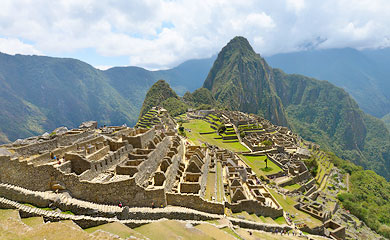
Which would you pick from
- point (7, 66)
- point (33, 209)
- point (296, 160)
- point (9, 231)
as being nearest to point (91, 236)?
point (9, 231)

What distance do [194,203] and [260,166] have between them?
32505 mm

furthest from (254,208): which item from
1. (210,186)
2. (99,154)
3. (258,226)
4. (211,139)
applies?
(211,139)

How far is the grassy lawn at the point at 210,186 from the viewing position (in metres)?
23.4

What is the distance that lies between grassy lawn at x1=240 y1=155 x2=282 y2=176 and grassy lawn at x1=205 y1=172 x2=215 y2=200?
18.5 meters

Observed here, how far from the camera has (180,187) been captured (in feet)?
73.5

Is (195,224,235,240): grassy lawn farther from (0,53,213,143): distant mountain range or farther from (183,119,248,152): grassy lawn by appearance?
(0,53,213,143): distant mountain range

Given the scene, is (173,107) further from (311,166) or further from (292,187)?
(292,187)

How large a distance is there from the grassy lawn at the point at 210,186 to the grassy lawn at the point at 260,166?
60.6ft

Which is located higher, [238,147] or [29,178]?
[29,178]

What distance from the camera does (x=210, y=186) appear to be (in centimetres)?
2592

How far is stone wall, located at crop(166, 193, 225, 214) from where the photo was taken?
790 inches

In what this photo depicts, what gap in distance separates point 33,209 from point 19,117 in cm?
13960

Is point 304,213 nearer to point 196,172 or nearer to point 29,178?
point 196,172

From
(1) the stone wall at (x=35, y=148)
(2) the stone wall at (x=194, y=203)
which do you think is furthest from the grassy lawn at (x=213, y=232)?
(1) the stone wall at (x=35, y=148)
